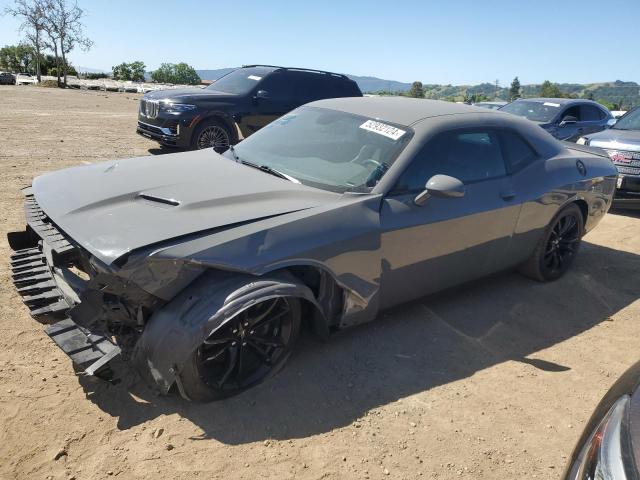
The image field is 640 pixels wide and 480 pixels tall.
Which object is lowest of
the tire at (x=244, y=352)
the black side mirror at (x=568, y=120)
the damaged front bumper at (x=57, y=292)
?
the tire at (x=244, y=352)

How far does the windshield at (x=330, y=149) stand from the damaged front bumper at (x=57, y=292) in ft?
4.72

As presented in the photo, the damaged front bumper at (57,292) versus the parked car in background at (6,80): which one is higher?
the parked car in background at (6,80)

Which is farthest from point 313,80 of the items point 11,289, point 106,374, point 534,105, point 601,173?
point 106,374

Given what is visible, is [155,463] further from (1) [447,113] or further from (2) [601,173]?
(2) [601,173]

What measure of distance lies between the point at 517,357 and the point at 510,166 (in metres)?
1.52

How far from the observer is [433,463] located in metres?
2.50

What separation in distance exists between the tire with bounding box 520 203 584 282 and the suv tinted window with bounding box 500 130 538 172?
0.66 meters

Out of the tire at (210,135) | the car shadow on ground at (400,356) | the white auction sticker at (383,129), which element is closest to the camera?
the car shadow on ground at (400,356)

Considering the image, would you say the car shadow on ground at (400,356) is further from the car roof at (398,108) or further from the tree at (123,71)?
the tree at (123,71)

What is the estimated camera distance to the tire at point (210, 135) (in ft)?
28.0

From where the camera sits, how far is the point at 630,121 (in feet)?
27.2

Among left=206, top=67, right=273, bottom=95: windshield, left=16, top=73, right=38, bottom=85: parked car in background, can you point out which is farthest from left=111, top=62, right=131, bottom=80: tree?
left=206, top=67, right=273, bottom=95: windshield

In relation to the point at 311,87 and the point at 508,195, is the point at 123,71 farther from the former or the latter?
the point at 508,195

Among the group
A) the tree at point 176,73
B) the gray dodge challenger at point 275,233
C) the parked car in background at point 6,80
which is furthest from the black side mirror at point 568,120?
the tree at point 176,73
